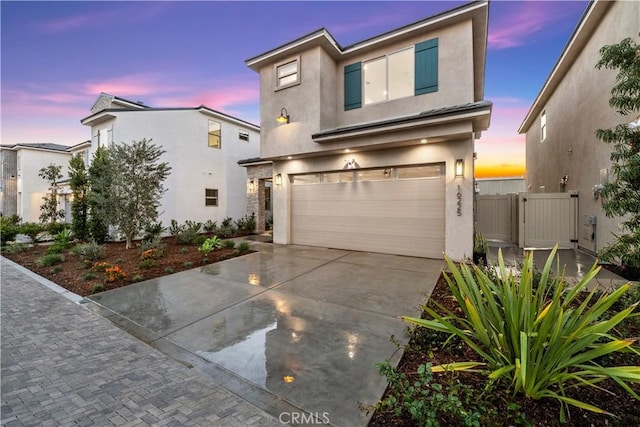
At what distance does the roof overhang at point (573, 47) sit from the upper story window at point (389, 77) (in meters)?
4.72

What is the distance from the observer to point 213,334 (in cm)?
375

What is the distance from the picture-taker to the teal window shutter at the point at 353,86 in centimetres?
959

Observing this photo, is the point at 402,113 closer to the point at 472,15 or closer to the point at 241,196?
the point at 472,15

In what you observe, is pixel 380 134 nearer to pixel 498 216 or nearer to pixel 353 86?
pixel 353 86

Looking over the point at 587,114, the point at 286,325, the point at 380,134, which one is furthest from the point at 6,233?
the point at 587,114

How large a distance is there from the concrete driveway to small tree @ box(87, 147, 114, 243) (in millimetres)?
5096

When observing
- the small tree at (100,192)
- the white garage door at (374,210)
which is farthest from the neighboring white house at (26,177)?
the white garage door at (374,210)

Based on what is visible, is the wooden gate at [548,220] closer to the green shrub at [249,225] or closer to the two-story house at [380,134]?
the two-story house at [380,134]

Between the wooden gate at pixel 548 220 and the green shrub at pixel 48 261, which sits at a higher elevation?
the wooden gate at pixel 548 220

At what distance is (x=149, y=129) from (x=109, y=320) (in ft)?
38.1

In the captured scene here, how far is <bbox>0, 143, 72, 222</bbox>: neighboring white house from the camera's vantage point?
20000 millimetres

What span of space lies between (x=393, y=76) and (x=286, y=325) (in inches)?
334

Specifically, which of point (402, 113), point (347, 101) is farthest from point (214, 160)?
point (402, 113)

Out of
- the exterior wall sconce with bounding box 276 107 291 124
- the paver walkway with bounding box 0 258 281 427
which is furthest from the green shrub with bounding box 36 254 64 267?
the exterior wall sconce with bounding box 276 107 291 124
